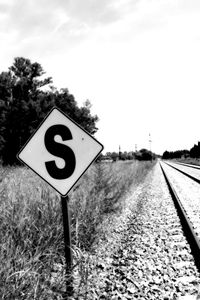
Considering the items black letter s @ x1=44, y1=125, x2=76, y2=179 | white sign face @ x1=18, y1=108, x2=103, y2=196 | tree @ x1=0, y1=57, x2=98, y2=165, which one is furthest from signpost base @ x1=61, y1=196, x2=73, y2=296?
tree @ x1=0, y1=57, x2=98, y2=165

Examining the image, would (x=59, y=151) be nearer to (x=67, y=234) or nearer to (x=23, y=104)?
(x=67, y=234)

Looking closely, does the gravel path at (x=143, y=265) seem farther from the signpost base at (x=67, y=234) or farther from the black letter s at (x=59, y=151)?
the black letter s at (x=59, y=151)

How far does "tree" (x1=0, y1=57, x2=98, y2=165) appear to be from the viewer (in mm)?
40094

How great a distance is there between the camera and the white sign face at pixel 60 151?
3199 mm

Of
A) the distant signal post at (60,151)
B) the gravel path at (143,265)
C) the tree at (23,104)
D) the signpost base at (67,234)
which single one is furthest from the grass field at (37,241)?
the tree at (23,104)

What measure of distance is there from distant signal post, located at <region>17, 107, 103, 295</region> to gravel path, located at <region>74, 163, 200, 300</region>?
137 cm

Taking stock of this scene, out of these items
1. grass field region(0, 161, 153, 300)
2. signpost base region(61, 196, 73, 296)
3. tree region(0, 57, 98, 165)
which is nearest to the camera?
grass field region(0, 161, 153, 300)

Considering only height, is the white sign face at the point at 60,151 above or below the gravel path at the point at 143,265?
above

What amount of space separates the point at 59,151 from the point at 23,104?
38734 mm

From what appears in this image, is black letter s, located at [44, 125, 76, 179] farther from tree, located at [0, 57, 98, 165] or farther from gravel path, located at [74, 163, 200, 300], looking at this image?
tree, located at [0, 57, 98, 165]

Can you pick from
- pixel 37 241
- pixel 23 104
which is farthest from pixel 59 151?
pixel 23 104

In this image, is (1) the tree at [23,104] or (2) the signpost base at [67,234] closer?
(2) the signpost base at [67,234]

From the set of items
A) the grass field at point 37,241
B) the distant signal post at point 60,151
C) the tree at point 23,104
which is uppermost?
the tree at point 23,104

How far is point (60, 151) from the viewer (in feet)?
10.6
